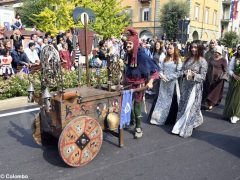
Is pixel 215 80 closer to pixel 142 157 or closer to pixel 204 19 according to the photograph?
pixel 142 157

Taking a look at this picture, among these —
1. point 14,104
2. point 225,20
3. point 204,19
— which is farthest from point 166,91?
point 225,20

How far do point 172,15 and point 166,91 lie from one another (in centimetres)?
3151

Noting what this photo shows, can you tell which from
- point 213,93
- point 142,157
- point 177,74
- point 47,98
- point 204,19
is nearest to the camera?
point 47,98

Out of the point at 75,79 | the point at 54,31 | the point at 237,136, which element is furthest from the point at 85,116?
the point at 54,31

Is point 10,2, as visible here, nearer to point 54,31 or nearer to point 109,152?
point 54,31

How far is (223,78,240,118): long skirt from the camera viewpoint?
20.4 feet

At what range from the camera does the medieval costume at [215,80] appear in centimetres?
737

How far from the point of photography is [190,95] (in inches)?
214

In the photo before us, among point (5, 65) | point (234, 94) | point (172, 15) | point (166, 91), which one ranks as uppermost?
point (172, 15)

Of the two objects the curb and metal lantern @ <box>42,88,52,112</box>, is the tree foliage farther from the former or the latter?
metal lantern @ <box>42,88,52,112</box>

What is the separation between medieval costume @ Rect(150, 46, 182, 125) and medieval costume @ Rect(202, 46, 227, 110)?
182 cm

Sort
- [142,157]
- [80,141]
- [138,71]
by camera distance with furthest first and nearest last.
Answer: [138,71], [142,157], [80,141]

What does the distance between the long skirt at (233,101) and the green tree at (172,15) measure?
96.8ft

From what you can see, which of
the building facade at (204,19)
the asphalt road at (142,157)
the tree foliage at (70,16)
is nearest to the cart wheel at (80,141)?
the asphalt road at (142,157)
